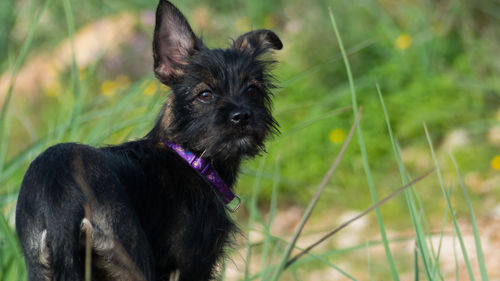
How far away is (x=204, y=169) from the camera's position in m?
2.67

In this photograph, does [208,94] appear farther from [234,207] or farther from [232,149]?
[234,207]

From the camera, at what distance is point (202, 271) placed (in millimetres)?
2455

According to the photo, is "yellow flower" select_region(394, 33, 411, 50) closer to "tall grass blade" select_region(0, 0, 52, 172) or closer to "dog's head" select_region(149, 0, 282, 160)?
"dog's head" select_region(149, 0, 282, 160)

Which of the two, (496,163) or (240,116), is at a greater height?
(496,163)

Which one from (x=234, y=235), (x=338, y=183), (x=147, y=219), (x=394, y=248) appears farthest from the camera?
(x=338, y=183)

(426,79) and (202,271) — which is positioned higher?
(426,79)

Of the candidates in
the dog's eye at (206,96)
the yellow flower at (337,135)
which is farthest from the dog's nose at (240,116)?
the yellow flower at (337,135)

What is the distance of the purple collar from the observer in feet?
8.68

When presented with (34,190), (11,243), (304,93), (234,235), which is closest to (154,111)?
(234,235)

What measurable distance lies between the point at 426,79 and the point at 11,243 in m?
4.85

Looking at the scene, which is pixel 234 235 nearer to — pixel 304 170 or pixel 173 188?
pixel 173 188

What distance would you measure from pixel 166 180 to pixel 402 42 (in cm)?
467

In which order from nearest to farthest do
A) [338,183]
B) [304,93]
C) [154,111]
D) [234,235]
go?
[234,235]
[154,111]
[338,183]
[304,93]

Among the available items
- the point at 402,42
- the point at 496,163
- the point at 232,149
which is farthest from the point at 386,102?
the point at 232,149
